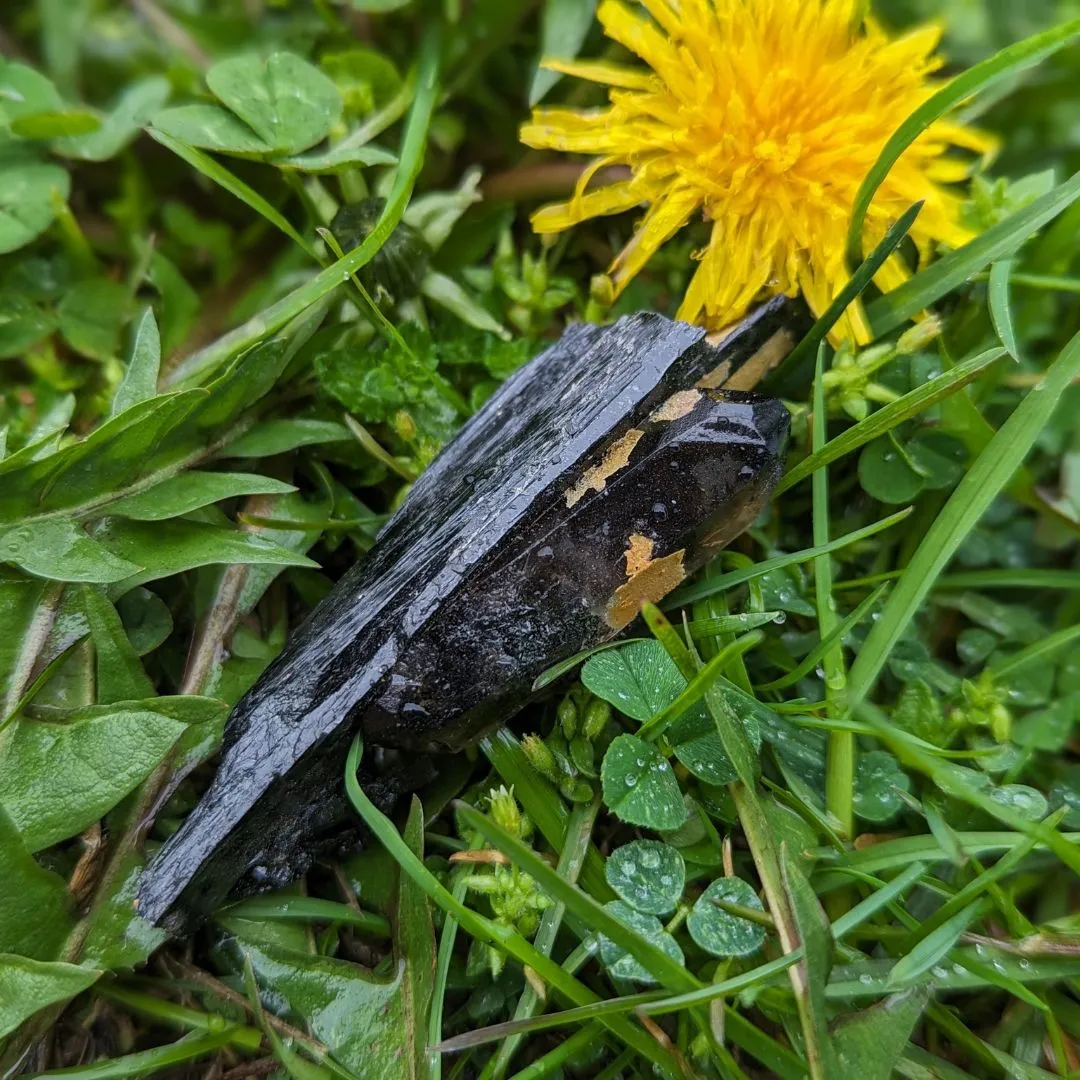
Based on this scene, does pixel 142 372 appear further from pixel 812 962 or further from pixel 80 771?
pixel 812 962

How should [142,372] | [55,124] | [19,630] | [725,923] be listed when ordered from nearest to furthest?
[725,923], [19,630], [142,372], [55,124]

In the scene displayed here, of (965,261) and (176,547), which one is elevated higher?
(176,547)

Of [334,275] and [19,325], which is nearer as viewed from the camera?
[334,275]

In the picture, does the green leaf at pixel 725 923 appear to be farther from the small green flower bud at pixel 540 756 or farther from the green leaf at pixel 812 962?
the small green flower bud at pixel 540 756

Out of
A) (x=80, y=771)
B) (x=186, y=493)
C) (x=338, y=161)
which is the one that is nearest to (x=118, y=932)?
(x=80, y=771)

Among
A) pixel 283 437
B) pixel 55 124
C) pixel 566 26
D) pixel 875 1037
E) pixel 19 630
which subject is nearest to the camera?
pixel 875 1037
